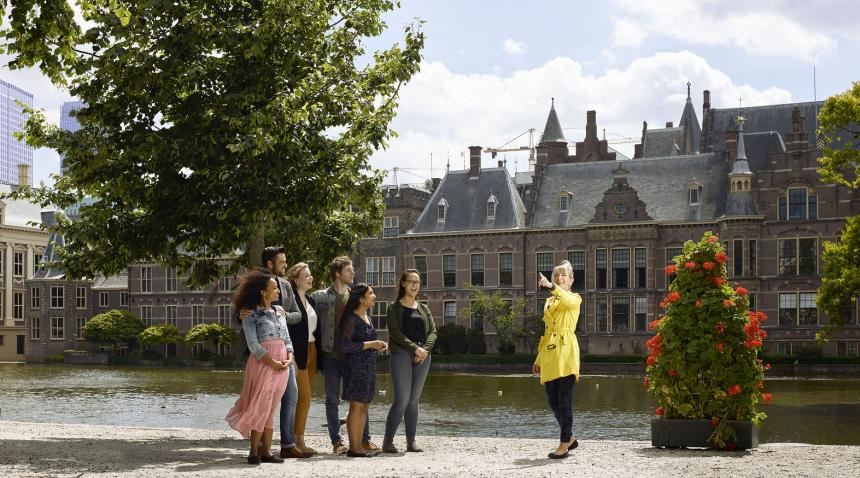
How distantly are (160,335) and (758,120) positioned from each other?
117ft

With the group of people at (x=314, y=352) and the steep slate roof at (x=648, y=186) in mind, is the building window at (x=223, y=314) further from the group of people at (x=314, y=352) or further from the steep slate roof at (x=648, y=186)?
the group of people at (x=314, y=352)

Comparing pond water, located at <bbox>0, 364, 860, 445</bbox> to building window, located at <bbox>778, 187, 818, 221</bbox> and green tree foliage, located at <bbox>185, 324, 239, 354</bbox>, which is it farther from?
green tree foliage, located at <bbox>185, 324, 239, 354</bbox>

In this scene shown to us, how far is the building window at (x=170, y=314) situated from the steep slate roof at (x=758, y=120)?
3343cm

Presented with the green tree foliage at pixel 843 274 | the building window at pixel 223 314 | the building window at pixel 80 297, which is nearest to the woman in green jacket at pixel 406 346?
the green tree foliage at pixel 843 274

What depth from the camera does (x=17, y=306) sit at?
270 ft

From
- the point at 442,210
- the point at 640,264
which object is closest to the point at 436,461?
the point at 640,264

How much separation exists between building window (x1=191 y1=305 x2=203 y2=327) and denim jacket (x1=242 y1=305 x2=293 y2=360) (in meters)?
60.0

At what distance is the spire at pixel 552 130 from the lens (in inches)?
2571

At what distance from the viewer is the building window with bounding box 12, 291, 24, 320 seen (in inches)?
3228

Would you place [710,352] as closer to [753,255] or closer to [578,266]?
[753,255]

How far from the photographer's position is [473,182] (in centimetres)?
6041

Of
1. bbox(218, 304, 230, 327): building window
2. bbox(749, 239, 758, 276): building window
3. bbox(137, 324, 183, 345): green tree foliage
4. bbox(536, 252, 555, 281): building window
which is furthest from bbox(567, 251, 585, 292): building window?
bbox(137, 324, 183, 345): green tree foliage

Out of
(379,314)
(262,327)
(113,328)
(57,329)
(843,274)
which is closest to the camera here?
(262,327)

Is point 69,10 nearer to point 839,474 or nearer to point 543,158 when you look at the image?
point 839,474
